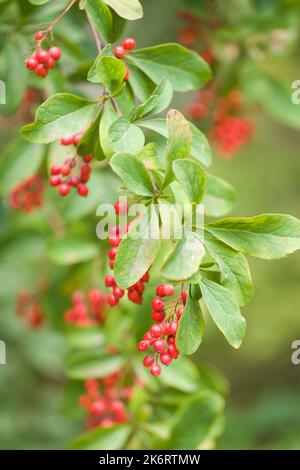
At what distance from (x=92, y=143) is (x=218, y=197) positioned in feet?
0.83

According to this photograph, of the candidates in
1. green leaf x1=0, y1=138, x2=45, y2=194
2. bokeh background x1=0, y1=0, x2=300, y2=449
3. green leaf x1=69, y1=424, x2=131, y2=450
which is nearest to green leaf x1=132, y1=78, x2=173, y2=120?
green leaf x1=0, y1=138, x2=45, y2=194

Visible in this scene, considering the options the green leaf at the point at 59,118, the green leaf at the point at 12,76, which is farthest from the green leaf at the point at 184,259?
the green leaf at the point at 12,76

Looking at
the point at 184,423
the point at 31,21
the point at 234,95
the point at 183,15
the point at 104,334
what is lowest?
the point at 184,423

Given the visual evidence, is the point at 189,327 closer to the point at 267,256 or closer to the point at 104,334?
the point at 267,256

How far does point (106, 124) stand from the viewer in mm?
923

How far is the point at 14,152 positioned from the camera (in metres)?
1.46

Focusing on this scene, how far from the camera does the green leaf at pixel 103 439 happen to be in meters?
1.31

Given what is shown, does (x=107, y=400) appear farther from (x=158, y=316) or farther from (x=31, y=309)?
(x=158, y=316)

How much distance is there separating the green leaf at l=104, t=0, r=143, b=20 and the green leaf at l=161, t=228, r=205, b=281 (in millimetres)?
347

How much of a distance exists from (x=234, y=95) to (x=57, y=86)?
0.70m

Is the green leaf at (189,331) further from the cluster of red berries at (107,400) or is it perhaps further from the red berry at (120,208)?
the cluster of red berries at (107,400)

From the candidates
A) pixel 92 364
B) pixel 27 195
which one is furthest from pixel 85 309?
pixel 27 195

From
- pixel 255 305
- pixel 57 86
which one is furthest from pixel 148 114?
pixel 255 305

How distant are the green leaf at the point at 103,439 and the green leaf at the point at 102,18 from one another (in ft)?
2.57
